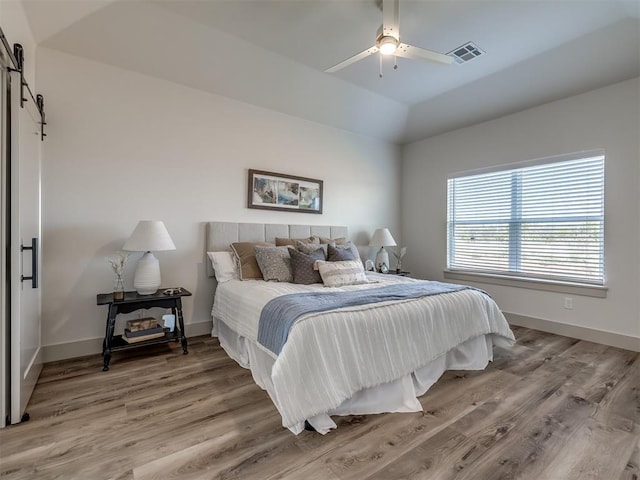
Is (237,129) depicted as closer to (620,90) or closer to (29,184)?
(29,184)

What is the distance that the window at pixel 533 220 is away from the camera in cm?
344

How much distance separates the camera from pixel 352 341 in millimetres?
1928

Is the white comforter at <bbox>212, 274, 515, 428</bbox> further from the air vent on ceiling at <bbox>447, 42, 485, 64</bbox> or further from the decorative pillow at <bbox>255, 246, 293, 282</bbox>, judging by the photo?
the air vent on ceiling at <bbox>447, 42, 485, 64</bbox>

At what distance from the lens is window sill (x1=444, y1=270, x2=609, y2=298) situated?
338cm

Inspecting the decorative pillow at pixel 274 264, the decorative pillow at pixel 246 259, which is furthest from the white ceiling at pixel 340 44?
the decorative pillow at pixel 274 264

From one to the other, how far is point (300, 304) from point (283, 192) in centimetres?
231

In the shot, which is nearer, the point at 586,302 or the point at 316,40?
the point at 316,40

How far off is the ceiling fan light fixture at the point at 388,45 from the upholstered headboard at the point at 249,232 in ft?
7.68

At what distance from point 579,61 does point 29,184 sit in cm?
501

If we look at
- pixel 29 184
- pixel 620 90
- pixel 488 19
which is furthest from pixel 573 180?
pixel 29 184

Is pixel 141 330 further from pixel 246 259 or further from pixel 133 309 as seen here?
pixel 246 259

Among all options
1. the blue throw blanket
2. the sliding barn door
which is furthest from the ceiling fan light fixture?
the sliding barn door

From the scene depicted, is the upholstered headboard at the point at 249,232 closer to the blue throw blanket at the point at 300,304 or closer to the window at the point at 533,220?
the blue throw blanket at the point at 300,304

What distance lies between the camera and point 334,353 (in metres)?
1.85
